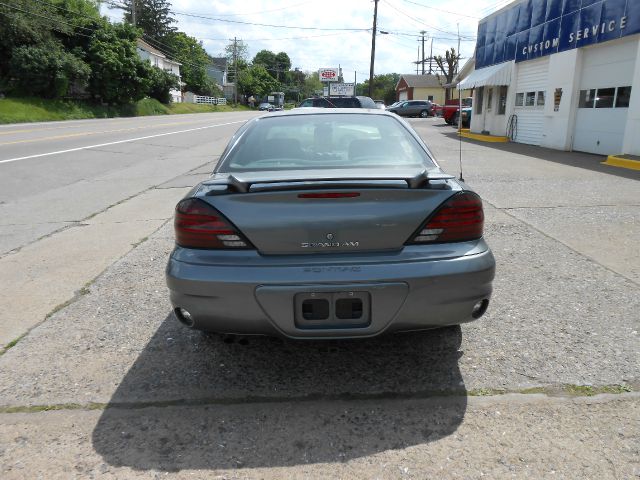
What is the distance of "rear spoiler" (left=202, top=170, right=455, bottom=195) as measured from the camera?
9.11 feet

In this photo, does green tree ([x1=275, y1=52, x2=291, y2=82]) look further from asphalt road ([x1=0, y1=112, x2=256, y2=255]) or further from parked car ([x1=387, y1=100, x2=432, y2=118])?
asphalt road ([x1=0, y1=112, x2=256, y2=255])

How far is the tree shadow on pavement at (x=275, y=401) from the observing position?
250 cm

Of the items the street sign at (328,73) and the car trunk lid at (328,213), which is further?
the street sign at (328,73)

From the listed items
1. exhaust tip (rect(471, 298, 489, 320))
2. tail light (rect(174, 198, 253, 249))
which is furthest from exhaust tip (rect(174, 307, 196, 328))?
exhaust tip (rect(471, 298, 489, 320))

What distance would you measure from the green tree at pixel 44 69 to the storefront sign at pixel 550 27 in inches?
1083

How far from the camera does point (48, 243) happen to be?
6.05 m

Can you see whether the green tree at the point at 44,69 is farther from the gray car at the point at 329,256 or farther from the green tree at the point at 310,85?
the green tree at the point at 310,85

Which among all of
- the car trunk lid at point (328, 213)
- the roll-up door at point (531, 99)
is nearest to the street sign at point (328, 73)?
the roll-up door at point (531, 99)

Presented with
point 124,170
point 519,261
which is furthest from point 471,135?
point 519,261

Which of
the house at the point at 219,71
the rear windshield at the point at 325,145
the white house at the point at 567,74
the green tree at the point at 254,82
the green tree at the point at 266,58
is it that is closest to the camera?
the rear windshield at the point at 325,145

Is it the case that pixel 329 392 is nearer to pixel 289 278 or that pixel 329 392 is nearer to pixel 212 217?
pixel 289 278

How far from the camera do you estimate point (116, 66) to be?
131 feet

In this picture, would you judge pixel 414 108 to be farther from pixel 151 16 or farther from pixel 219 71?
pixel 219 71

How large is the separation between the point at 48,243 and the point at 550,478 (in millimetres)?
5688
